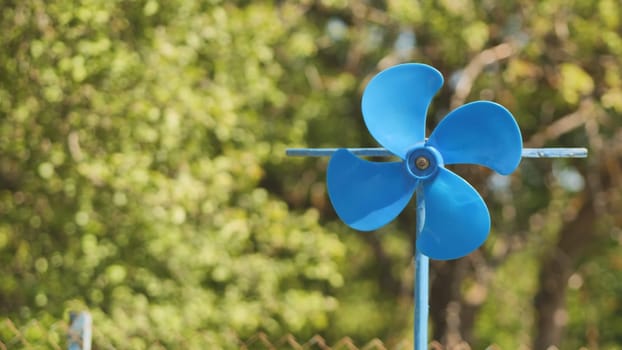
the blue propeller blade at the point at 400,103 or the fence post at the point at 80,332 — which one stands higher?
the blue propeller blade at the point at 400,103

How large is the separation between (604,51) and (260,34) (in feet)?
9.29

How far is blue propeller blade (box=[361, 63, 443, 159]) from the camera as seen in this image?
10.6 feet

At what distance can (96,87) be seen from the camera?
5.52 meters

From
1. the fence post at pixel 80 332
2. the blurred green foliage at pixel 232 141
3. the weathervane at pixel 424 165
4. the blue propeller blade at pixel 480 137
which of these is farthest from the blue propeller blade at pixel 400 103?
the blurred green foliage at pixel 232 141

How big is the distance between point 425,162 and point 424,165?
0.01 meters

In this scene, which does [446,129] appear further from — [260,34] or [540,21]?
[540,21]

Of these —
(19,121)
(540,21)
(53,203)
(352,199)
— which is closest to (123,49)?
(19,121)

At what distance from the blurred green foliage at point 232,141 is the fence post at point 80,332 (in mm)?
1158

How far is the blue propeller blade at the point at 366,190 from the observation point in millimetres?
3230

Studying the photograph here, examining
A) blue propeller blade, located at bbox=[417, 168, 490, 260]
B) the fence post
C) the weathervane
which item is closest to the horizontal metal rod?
the weathervane

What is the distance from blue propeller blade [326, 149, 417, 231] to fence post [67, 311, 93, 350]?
4.17 ft

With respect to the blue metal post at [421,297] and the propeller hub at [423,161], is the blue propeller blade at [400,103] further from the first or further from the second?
the blue metal post at [421,297]

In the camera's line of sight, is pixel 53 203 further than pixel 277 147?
No

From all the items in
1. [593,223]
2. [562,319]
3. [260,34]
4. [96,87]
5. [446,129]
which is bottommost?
[562,319]
